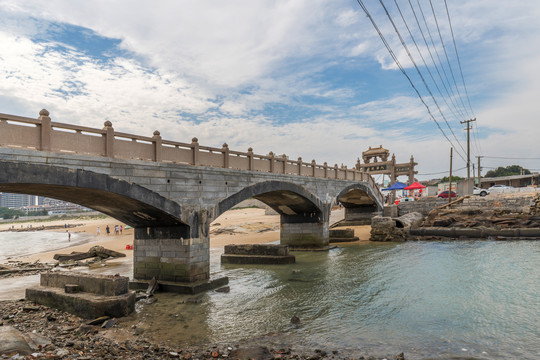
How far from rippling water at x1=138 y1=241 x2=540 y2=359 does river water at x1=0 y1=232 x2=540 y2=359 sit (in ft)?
0.10

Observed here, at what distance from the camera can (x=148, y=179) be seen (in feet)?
44.1

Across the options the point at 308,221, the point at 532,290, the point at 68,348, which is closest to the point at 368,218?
the point at 308,221

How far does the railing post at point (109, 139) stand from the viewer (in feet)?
39.9

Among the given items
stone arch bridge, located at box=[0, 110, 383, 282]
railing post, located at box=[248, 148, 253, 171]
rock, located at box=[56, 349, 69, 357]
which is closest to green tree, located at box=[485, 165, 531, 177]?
stone arch bridge, located at box=[0, 110, 383, 282]

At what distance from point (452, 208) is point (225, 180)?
29.1 meters

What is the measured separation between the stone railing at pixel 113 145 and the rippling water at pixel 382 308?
19.4ft

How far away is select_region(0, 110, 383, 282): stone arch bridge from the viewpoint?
1030cm

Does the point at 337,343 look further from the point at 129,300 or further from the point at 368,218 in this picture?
the point at 368,218

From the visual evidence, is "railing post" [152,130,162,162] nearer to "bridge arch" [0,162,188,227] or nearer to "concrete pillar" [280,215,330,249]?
"bridge arch" [0,162,188,227]

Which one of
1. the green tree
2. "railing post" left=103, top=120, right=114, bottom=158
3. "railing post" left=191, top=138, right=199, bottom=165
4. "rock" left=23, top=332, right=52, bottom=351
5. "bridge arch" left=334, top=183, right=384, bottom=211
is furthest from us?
the green tree

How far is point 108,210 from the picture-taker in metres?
15.4

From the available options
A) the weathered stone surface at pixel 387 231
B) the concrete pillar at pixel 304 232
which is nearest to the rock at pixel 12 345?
the concrete pillar at pixel 304 232

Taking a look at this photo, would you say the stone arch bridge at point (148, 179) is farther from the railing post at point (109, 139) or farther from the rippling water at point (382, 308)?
the rippling water at point (382, 308)

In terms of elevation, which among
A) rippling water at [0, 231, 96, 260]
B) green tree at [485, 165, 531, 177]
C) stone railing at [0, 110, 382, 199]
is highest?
green tree at [485, 165, 531, 177]
